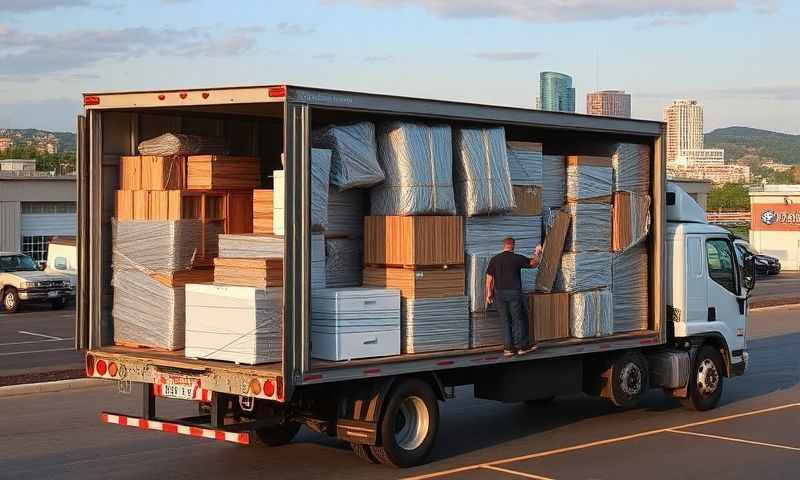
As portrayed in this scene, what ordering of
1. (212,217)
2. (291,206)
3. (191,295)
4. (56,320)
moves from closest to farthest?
1. (291,206)
2. (191,295)
3. (212,217)
4. (56,320)

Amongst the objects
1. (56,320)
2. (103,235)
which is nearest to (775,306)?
(56,320)

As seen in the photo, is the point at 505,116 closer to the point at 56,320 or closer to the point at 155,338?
the point at 155,338

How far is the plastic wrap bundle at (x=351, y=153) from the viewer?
35.3 feet

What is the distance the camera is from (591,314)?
13.0m

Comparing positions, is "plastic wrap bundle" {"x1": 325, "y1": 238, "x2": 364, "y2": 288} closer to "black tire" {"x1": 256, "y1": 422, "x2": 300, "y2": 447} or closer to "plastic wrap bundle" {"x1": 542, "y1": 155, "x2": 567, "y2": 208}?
"black tire" {"x1": 256, "y1": 422, "x2": 300, "y2": 447}

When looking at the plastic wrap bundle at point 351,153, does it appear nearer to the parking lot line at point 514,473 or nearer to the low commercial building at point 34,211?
the parking lot line at point 514,473

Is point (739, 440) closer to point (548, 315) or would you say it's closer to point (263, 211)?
point (548, 315)

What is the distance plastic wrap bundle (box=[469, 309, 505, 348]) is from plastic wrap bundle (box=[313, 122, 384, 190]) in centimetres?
182

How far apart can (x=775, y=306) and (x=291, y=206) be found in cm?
2643

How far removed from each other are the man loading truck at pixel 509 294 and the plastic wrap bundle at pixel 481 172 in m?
0.45

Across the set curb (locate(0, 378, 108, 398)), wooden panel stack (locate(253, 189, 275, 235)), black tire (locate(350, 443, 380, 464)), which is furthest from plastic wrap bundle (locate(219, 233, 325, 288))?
curb (locate(0, 378, 108, 398))

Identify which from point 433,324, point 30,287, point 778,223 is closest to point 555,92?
point 433,324

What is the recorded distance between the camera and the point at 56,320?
28.7 metres

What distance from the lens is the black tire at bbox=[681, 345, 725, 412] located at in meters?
14.5
